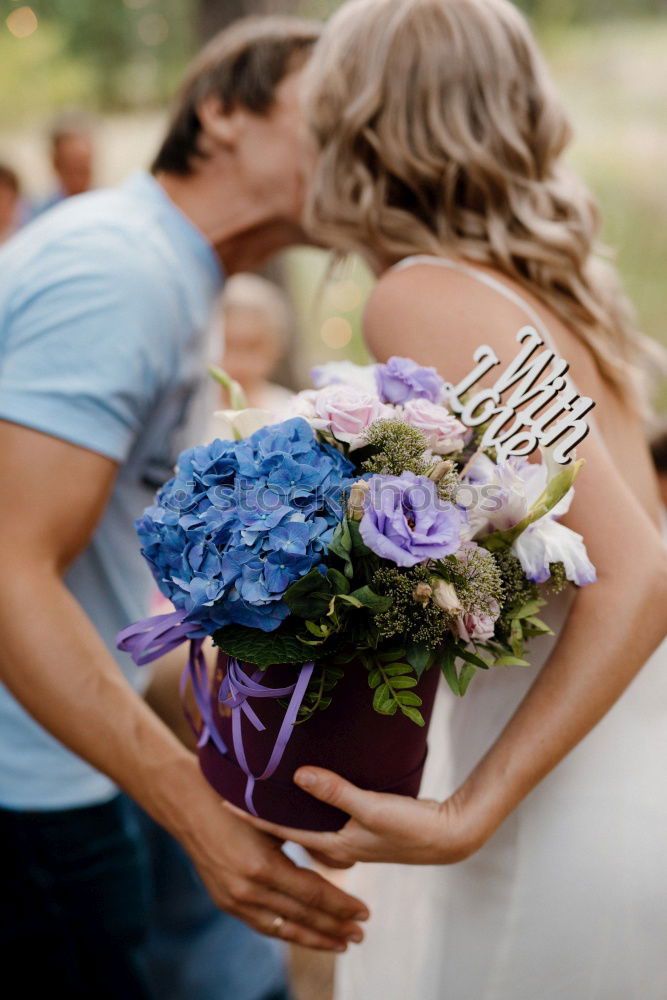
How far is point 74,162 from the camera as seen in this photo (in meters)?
6.24

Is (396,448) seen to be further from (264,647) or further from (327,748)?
(327,748)

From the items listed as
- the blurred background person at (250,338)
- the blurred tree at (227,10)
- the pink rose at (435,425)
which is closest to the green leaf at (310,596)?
the pink rose at (435,425)

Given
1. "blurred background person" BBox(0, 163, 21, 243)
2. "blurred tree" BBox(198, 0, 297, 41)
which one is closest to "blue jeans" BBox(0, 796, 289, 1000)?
"blurred tree" BBox(198, 0, 297, 41)

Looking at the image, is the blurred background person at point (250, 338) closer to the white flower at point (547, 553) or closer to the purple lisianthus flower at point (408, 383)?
the purple lisianthus flower at point (408, 383)

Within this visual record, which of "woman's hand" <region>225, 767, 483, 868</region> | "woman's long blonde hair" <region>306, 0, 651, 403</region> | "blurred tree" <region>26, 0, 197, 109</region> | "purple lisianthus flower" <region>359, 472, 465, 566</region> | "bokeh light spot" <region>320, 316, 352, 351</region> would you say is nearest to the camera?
"purple lisianthus flower" <region>359, 472, 465, 566</region>

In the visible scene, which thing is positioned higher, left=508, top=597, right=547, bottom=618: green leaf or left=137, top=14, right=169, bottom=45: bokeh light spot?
left=508, top=597, right=547, bottom=618: green leaf

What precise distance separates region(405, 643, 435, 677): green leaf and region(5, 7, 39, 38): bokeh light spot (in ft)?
21.6

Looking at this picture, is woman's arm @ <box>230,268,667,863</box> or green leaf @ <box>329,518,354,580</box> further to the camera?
woman's arm @ <box>230,268,667,863</box>

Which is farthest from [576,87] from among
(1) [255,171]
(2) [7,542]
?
(2) [7,542]

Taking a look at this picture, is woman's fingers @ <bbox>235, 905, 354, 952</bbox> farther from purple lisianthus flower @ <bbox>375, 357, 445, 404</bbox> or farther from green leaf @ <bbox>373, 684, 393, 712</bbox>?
purple lisianthus flower @ <bbox>375, 357, 445, 404</bbox>

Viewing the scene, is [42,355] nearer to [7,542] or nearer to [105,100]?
[7,542]

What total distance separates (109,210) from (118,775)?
3.31 feet

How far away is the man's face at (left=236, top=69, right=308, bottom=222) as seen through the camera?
1889 millimetres

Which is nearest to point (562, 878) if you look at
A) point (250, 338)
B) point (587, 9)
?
point (250, 338)
